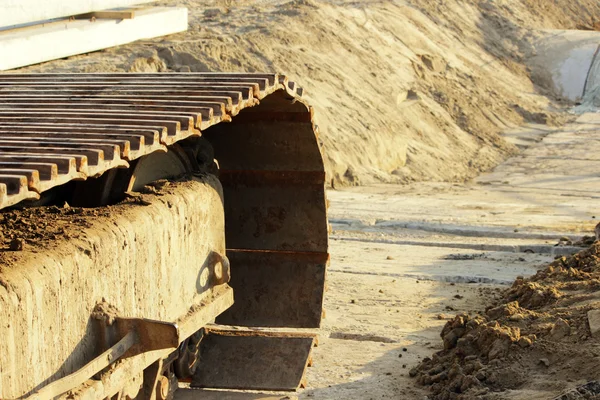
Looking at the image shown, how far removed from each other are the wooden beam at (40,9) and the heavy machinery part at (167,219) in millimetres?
9480

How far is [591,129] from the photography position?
2383cm

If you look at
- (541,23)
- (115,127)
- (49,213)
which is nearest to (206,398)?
(49,213)

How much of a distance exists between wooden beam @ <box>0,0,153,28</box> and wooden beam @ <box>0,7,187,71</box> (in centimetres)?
16

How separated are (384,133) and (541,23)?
14.9 meters

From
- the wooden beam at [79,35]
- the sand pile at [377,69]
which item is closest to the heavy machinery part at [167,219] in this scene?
the wooden beam at [79,35]

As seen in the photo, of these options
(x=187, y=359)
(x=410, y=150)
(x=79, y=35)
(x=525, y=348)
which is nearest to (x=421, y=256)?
(x=525, y=348)

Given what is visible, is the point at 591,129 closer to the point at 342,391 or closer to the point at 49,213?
the point at 342,391

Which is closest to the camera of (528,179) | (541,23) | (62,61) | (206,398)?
(206,398)

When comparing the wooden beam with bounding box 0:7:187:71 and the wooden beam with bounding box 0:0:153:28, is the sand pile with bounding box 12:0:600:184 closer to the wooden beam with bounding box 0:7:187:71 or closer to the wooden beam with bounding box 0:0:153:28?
the wooden beam with bounding box 0:7:187:71

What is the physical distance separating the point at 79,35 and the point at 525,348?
450 inches

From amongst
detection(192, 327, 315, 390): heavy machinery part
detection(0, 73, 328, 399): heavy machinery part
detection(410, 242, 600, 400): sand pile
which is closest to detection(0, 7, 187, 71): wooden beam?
detection(0, 73, 328, 399): heavy machinery part

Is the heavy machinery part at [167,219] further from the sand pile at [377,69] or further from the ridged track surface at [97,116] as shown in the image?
the sand pile at [377,69]

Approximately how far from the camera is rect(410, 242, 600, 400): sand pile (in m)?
6.63

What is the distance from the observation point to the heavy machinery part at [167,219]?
409cm
